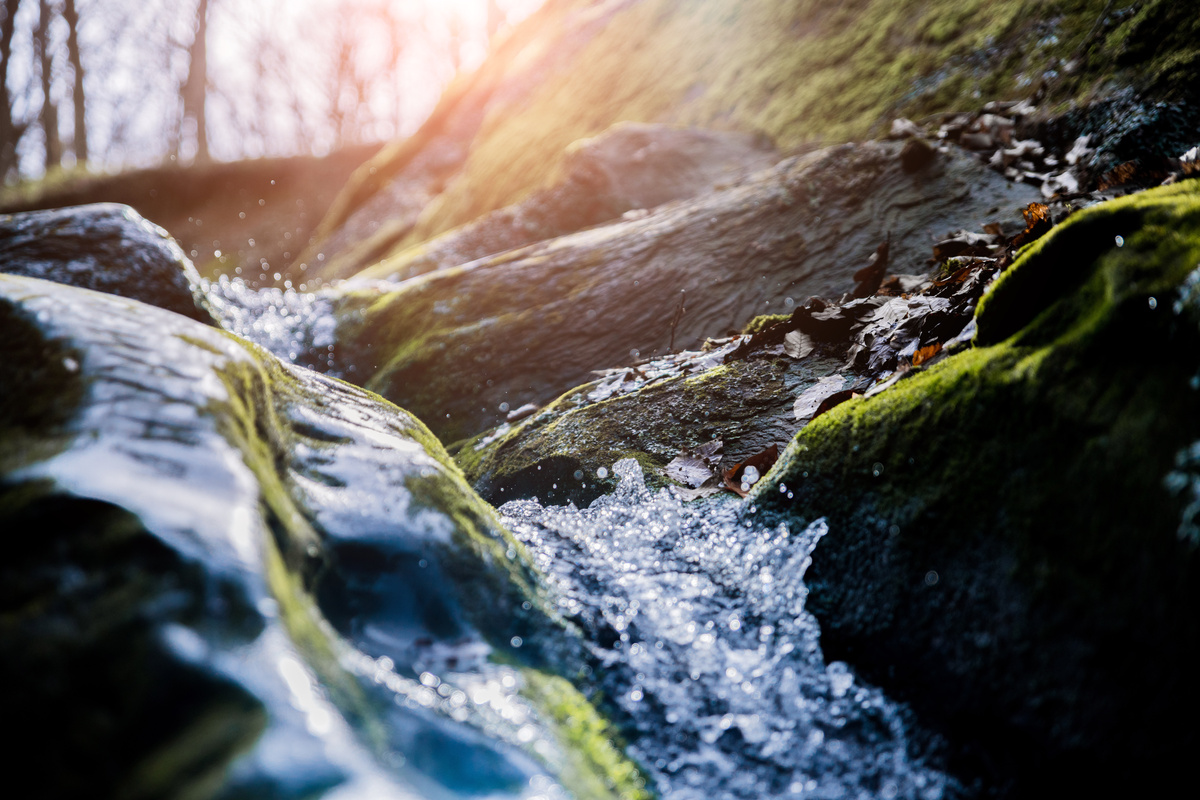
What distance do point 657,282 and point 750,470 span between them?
2.41 metres

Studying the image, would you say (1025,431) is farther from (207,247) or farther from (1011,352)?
(207,247)

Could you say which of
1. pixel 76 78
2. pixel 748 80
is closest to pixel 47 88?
pixel 76 78

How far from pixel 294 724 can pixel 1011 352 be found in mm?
1866

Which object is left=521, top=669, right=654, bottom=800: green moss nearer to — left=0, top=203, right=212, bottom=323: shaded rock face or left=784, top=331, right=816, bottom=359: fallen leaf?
left=784, top=331, right=816, bottom=359: fallen leaf

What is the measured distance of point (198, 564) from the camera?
1.16 m

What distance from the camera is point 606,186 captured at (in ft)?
23.6

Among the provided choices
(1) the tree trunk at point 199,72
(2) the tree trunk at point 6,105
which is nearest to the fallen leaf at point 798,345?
(2) the tree trunk at point 6,105

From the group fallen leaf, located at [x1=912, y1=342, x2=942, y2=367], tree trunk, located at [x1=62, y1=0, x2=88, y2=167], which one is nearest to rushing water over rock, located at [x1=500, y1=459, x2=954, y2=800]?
fallen leaf, located at [x1=912, y1=342, x2=942, y2=367]

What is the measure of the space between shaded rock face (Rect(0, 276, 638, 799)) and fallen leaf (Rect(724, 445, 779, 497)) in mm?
937

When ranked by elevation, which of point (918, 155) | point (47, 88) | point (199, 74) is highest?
point (199, 74)

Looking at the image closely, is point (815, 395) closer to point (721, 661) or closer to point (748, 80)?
point (721, 661)

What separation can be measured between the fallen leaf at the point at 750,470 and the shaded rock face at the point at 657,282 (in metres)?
1.73

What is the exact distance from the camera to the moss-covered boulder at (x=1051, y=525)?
1310 millimetres

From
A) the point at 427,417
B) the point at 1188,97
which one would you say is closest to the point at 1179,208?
the point at 1188,97
